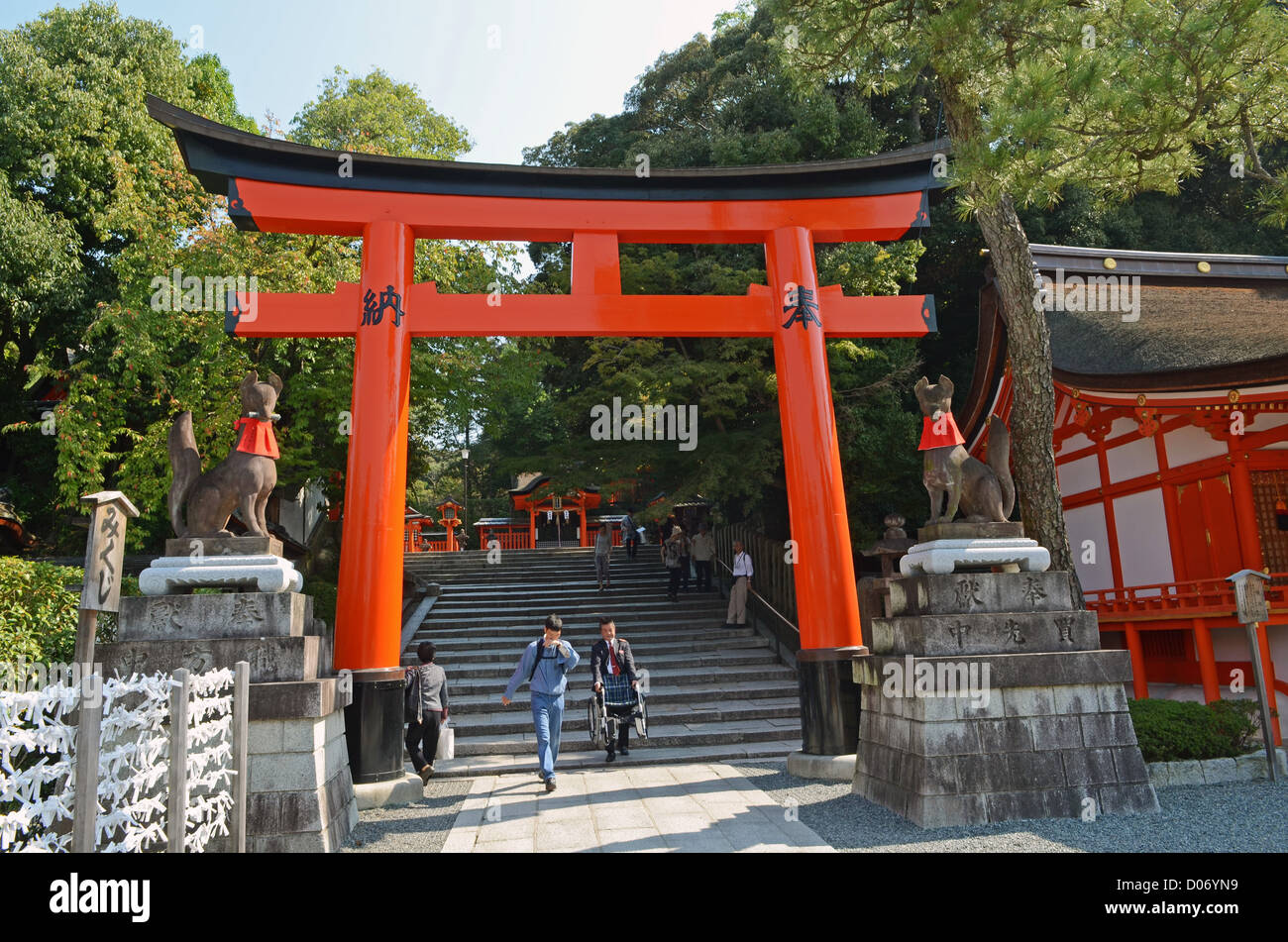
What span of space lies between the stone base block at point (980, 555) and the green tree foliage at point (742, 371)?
17.2 ft

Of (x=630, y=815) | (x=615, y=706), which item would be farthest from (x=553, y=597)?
(x=630, y=815)

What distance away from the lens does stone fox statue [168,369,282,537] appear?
19.0 ft

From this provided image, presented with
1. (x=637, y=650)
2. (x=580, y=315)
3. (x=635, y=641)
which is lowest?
(x=637, y=650)

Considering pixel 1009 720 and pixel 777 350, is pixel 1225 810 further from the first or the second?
pixel 777 350

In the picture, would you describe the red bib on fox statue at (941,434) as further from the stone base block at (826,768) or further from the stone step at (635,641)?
the stone step at (635,641)

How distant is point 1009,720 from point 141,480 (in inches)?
462

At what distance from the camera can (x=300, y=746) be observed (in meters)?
5.18

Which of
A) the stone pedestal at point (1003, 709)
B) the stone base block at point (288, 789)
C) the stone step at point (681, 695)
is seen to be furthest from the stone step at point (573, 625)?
the stone base block at point (288, 789)

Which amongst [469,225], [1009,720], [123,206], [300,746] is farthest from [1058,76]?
[123,206]

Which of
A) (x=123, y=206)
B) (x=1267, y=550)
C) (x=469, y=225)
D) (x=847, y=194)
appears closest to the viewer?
(x=469, y=225)

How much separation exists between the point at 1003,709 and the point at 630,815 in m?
2.75

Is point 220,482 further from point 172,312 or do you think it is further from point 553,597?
point 553,597

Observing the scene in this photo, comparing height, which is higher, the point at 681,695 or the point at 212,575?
the point at 212,575

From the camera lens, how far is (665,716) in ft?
33.0
